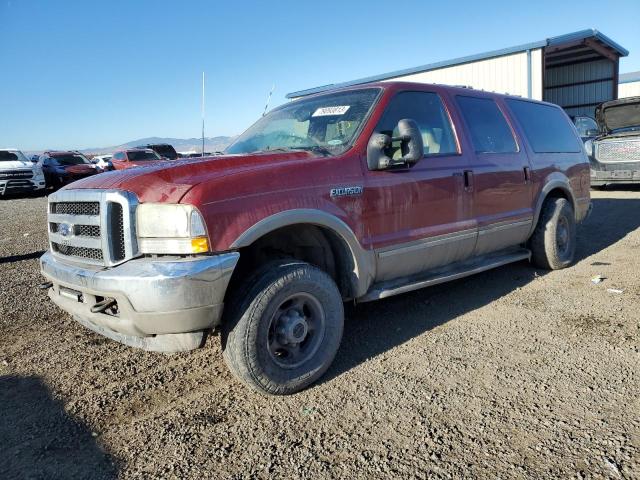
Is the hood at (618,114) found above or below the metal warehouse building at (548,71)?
below

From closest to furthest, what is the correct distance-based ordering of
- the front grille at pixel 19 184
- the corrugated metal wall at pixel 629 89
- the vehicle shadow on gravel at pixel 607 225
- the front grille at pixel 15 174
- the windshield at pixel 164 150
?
the vehicle shadow on gravel at pixel 607 225, the front grille at pixel 15 174, the front grille at pixel 19 184, the windshield at pixel 164 150, the corrugated metal wall at pixel 629 89

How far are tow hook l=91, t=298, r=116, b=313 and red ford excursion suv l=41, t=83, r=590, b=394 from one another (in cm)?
1

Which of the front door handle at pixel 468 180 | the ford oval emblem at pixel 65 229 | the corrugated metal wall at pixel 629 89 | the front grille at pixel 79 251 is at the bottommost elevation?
the front grille at pixel 79 251

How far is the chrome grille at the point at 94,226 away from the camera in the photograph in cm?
270

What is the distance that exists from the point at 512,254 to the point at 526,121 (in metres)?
1.44

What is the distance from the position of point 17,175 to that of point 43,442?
17.6 metres

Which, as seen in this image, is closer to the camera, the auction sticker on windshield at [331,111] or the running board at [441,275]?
the running board at [441,275]

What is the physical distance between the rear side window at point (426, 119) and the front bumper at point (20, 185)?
1740 cm

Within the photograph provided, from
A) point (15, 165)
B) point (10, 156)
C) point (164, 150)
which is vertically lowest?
point (15, 165)

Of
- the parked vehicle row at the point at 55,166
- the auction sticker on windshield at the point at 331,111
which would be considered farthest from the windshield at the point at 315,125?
the parked vehicle row at the point at 55,166

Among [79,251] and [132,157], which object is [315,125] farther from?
[132,157]

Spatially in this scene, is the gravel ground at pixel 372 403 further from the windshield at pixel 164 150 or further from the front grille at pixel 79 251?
the windshield at pixel 164 150

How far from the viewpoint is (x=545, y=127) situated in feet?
18.1

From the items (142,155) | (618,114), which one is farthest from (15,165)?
(618,114)
